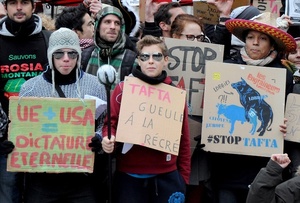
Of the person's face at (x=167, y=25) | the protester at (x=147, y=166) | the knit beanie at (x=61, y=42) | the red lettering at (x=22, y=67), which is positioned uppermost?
the person's face at (x=167, y=25)

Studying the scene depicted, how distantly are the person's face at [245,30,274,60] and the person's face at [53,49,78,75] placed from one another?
1.56 meters

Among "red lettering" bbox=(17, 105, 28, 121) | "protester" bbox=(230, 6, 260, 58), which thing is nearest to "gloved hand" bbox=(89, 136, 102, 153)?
"red lettering" bbox=(17, 105, 28, 121)

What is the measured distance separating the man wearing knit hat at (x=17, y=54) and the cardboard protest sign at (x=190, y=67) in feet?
3.47

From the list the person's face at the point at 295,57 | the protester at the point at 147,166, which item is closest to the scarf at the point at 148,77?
the protester at the point at 147,166

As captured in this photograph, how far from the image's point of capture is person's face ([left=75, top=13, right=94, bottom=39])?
718 centimetres

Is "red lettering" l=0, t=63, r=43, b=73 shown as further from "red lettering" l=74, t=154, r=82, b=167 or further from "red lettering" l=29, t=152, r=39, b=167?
"red lettering" l=74, t=154, r=82, b=167

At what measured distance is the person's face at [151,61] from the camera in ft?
18.4

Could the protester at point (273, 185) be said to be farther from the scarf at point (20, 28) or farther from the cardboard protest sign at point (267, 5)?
the cardboard protest sign at point (267, 5)

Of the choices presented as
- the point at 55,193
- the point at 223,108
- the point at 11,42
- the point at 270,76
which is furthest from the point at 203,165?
the point at 11,42

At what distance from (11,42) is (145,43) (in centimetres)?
114

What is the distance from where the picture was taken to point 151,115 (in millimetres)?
5547

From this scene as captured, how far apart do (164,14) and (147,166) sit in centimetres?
219

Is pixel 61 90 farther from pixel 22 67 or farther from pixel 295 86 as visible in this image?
pixel 295 86

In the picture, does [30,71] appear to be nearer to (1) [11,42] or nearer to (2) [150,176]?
(1) [11,42]
